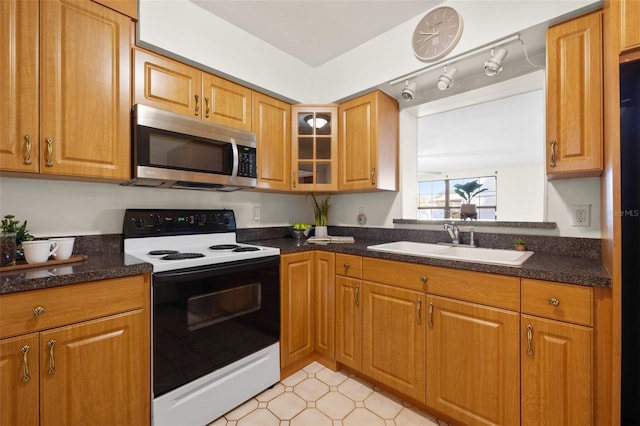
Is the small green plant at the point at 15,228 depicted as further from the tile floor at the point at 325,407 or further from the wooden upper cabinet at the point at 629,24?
the wooden upper cabinet at the point at 629,24

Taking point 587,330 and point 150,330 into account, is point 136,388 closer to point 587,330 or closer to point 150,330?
point 150,330

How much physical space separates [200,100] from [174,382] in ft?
5.19

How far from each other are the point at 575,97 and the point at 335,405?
2.02 meters

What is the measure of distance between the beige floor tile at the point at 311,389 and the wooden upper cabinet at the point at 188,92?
178 cm

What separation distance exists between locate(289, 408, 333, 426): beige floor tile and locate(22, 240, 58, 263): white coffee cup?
4.74ft

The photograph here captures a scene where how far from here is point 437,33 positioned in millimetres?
1736

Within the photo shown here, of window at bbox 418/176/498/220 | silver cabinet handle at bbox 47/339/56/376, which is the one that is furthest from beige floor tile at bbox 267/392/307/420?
window at bbox 418/176/498/220

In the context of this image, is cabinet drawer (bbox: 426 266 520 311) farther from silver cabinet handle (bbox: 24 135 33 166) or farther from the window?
the window

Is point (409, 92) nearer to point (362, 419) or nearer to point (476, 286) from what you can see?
point (476, 286)

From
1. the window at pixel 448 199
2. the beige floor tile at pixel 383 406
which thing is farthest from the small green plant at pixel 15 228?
the window at pixel 448 199

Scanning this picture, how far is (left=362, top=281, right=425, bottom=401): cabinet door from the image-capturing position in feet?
5.06

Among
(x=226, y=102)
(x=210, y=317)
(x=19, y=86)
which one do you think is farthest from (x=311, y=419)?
(x=19, y=86)

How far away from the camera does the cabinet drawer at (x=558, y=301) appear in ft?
3.56

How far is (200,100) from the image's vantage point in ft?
5.85
